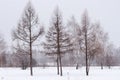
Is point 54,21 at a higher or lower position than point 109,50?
higher

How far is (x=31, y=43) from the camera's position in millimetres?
32000

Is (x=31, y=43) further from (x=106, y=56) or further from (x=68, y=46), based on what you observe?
(x=106, y=56)

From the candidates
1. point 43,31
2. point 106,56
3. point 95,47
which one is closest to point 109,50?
point 106,56

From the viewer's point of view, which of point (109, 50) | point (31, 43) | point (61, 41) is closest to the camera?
point (31, 43)

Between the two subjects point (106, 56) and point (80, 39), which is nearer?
point (80, 39)

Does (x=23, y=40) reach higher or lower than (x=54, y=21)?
lower

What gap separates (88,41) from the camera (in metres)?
34.4

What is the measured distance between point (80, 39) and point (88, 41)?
1.11 meters

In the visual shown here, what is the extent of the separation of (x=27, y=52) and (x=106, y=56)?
35100 millimetres

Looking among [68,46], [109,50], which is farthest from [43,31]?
[109,50]

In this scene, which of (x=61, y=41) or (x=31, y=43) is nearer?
(x=31, y=43)

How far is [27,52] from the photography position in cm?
3288

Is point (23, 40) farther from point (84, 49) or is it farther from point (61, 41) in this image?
point (84, 49)

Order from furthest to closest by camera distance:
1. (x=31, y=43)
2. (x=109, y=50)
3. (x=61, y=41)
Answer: (x=109, y=50) < (x=61, y=41) < (x=31, y=43)
